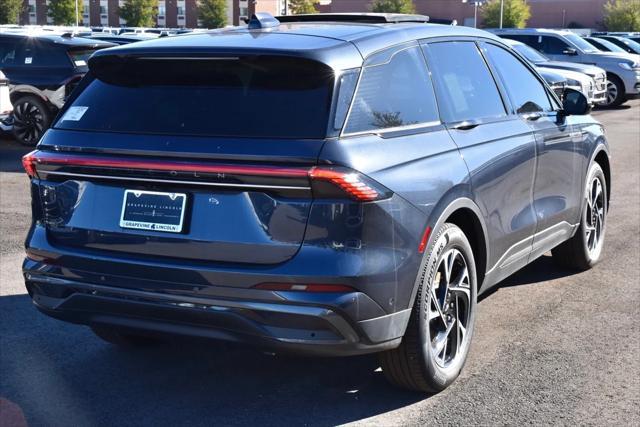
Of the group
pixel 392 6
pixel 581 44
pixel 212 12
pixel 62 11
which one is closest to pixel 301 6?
pixel 392 6

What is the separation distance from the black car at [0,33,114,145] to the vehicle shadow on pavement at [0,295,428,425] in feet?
31.6

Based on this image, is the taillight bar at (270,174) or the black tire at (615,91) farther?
the black tire at (615,91)

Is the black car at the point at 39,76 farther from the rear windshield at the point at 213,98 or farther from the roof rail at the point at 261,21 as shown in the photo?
the rear windshield at the point at 213,98

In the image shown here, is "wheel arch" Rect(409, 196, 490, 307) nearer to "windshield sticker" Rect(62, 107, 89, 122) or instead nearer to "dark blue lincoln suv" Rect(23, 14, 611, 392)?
"dark blue lincoln suv" Rect(23, 14, 611, 392)

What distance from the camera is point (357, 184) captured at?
152 inches

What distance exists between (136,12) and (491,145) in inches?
3847

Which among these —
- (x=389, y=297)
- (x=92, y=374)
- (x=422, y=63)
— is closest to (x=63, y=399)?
(x=92, y=374)

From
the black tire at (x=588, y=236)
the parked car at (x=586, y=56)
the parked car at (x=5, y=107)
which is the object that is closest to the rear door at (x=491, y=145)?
the black tire at (x=588, y=236)

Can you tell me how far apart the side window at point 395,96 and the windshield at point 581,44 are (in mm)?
21060

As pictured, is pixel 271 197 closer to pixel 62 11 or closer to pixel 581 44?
pixel 581 44

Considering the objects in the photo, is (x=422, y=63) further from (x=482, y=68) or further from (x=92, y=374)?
(x=92, y=374)

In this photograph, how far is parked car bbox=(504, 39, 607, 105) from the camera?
64.0 ft

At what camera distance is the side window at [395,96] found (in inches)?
163

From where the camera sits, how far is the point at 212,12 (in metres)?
103
